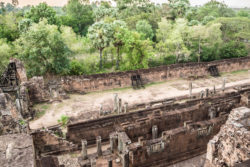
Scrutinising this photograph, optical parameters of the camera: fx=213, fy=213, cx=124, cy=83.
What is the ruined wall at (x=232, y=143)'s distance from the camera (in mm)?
8094

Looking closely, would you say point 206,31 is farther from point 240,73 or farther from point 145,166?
point 145,166

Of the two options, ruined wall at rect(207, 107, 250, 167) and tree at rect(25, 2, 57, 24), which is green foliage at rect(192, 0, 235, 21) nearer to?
tree at rect(25, 2, 57, 24)

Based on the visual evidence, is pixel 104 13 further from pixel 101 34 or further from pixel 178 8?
pixel 101 34

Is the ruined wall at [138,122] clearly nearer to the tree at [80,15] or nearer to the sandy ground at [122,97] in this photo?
the sandy ground at [122,97]

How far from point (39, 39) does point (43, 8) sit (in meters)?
Result: 16.8

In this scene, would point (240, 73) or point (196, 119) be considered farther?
point (240, 73)

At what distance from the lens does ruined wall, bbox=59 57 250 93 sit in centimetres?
2261

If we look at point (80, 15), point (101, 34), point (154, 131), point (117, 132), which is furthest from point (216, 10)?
point (117, 132)

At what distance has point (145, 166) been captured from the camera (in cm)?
1141

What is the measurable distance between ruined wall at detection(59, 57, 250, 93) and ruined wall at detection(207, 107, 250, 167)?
603 inches

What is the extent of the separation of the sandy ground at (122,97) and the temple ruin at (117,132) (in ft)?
3.15

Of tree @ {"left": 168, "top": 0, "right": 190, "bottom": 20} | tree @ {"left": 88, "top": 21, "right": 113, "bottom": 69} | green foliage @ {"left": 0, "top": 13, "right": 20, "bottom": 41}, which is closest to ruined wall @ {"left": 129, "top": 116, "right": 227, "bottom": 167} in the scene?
tree @ {"left": 88, "top": 21, "right": 113, "bottom": 69}

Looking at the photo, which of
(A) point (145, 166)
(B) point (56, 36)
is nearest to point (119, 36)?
(B) point (56, 36)

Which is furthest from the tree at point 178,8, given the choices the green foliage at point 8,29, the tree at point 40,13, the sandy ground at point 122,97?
the green foliage at point 8,29
